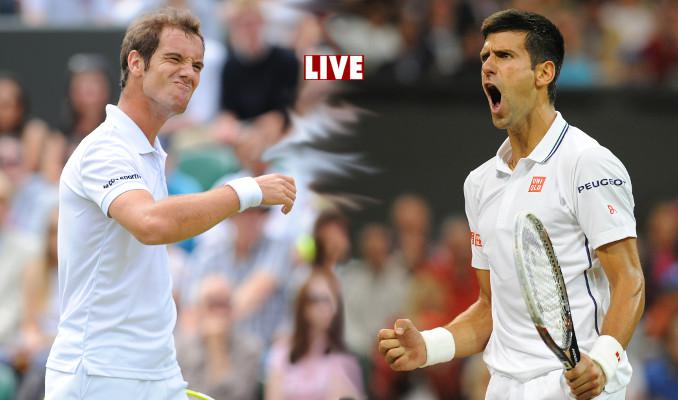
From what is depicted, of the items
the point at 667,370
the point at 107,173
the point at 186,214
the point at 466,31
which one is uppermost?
the point at 466,31

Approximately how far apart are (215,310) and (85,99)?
2.25 m

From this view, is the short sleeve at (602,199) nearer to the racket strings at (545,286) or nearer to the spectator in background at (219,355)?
the racket strings at (545,286)

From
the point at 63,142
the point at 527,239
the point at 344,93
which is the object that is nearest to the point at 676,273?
the point at 344,93

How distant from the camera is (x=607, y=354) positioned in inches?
152

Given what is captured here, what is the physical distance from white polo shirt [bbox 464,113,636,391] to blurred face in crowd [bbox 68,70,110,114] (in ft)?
16.6

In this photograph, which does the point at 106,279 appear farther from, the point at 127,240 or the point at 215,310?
the point at 215,310

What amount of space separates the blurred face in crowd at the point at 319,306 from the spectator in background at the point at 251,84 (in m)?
0.84

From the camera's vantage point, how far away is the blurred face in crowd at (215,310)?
298 inches

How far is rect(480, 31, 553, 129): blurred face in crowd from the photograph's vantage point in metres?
4.26

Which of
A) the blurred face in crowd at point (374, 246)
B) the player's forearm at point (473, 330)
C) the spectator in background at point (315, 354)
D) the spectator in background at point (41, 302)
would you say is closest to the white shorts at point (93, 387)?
the player's forearm at point (473, 330)

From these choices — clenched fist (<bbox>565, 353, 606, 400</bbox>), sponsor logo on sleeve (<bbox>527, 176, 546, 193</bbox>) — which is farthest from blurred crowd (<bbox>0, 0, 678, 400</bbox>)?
clenched fist (<bbox>565, 353, 606, 400</bbox>)

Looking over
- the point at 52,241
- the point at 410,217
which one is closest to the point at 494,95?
the point at 52,241

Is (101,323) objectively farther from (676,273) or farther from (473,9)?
(473,9)

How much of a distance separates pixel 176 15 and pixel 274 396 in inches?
132
